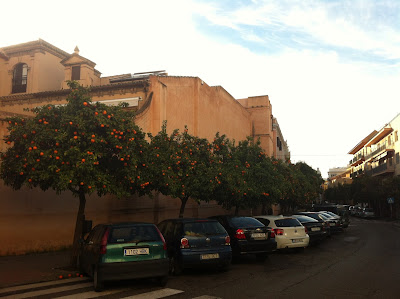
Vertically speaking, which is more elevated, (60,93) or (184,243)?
(60,93)

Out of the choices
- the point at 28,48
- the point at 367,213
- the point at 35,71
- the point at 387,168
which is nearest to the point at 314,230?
the point at 35,71

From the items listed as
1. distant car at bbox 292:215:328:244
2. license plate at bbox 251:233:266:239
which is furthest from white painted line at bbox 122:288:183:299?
distant car at bbox 292:215:328:244

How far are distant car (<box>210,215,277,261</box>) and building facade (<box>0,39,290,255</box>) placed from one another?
7.38m

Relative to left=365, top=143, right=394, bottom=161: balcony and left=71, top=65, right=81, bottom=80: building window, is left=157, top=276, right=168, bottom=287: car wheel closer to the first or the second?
left=71, top=65, right=81, bottom=80: building window

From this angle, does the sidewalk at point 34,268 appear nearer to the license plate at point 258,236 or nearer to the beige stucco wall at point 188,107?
the license plate at point 258,236

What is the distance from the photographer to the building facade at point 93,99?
13.8 metres

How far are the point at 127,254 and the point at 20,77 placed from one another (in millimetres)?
26270

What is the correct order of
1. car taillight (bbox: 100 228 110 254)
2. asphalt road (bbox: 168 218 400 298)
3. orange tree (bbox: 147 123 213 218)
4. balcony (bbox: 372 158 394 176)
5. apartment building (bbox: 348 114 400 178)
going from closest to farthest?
asphalt road (bbox: 168 218 400 298), car taillight (bbox: 100 228 110 254), orange tree (bbox: 147 123 213 218), apartment building (bbox: 348 114 400 178), balcony (bbox: 372 158 394 176)

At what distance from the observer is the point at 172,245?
977 cm

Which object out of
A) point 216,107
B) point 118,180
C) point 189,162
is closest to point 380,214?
point 216,107

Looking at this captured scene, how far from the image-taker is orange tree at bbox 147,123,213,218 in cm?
1379

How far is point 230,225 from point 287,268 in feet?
7.38

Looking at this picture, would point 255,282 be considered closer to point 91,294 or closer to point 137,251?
point 137,251

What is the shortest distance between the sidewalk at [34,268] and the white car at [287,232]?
705 cm
